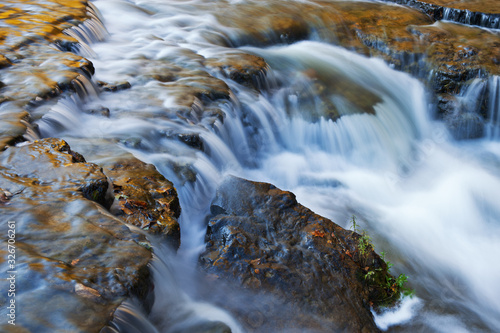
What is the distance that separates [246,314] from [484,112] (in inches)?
295

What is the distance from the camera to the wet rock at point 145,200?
3.45 meters

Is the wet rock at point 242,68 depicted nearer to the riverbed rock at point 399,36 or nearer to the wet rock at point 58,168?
the riverbed rock at point 399,36

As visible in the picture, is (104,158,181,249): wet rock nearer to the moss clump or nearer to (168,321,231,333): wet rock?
(168,321,231,333): wet rock

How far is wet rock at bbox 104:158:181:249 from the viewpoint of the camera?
3.45 meters

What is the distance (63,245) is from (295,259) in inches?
83.4

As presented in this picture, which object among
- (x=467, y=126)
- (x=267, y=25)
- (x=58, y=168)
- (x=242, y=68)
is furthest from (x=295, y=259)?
(x=267, y=25)

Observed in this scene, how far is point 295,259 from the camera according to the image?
3.83 m

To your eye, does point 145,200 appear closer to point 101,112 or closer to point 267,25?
point 101,112

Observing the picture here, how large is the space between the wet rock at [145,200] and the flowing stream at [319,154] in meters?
0.24

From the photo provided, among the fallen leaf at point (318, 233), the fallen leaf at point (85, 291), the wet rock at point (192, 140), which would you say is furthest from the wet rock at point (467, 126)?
the fallen leaf at point (85, 291)

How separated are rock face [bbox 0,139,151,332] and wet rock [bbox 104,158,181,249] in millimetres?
210

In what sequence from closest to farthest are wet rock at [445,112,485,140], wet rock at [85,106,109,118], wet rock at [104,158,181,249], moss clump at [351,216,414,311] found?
wet rock at [104,158,181,249] < moss clump at [351,216,414,311] < wet rock at [85,106,109,118] < wet rock at [445,112,485,140]

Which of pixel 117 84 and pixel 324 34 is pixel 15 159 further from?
pixel 324 34

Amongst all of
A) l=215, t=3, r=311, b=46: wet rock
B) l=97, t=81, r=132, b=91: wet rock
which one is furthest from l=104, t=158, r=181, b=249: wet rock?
l=215, t=3, r=311, b=46: wet rock
